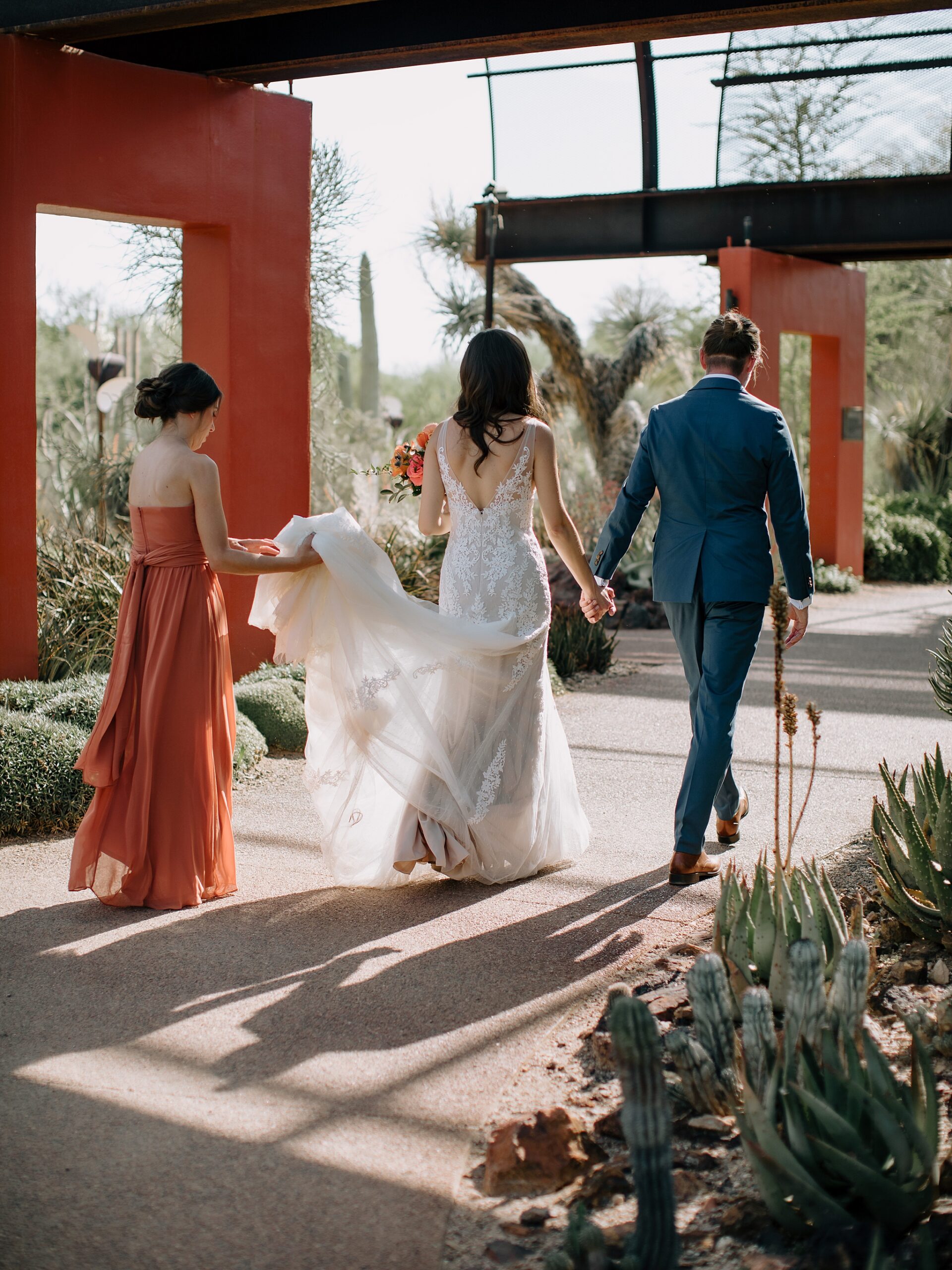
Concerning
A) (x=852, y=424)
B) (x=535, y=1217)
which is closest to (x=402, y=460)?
(x=535, y=1217)

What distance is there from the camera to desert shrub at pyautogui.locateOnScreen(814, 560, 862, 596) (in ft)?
54.2

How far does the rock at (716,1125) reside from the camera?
2.86 meters

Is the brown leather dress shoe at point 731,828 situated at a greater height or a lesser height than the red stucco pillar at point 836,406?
lesser

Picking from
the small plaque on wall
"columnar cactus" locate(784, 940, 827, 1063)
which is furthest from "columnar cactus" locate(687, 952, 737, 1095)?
the small plaque on wall

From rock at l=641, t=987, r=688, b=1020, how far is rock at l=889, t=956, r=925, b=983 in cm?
65

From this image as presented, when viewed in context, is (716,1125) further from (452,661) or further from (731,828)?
(731,828)

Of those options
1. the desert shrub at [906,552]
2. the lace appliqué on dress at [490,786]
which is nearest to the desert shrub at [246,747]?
the lace appliqué on dress at [490,786]

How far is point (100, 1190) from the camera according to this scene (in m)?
2.71

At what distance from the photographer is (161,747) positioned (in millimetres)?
4652

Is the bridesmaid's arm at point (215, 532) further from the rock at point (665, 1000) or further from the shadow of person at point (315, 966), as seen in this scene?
the rock at point (665, 1000)

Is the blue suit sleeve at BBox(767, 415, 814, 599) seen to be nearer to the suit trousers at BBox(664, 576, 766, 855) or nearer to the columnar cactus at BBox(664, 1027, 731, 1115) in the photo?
the suit trousers at BBox(664, 576, 766, 855)

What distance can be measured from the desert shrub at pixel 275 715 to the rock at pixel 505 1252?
15.8 ft

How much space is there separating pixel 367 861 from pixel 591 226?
11.4 m

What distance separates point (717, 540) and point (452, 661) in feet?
3.64
